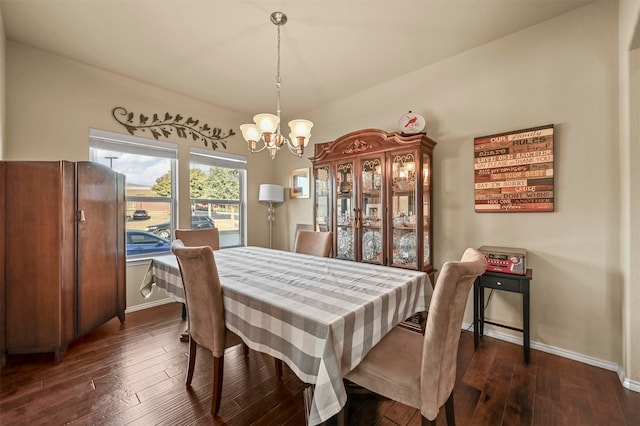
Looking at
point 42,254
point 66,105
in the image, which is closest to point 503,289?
point 42,254

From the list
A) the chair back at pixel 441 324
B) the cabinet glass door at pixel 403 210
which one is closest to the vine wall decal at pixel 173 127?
the cabinet glass door at pixel 403 210

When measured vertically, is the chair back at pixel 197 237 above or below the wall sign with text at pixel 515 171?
below

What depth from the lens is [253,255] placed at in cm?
249

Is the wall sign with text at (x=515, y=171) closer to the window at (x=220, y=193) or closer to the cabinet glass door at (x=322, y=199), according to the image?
the cabinet glass door at (x=322, y=199)

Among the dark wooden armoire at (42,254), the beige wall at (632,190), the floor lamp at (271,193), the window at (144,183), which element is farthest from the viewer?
the floor lamp at (271,193)

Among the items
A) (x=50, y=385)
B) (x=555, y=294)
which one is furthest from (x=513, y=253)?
(x=50, y=385)

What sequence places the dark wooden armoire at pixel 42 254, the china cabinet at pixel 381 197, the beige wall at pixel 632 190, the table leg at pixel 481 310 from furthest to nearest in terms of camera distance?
the china cabinet at pixel 381 197
the table leg at pixel 481 310
the dark wooden armoire at pixel 42 254
the beige wall at pixel 632 190

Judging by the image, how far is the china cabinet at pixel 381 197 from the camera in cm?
261

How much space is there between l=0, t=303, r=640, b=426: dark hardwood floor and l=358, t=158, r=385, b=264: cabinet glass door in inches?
47.4

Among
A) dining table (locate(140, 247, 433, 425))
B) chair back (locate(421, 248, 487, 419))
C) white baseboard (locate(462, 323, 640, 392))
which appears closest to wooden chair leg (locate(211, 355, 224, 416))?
dining table (locate(140, 247, 433, 425))

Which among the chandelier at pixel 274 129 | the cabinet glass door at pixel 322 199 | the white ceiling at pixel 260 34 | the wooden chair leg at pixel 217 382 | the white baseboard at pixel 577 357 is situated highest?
the white ceiling at pixel 260 34

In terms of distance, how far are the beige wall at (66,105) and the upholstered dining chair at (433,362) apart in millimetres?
3145

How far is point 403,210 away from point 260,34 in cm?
213

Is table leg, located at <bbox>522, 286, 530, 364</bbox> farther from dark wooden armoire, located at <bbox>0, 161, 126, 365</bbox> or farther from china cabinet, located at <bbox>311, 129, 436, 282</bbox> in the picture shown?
dark wooden armoire, located at <bbox>0, 161, 126, 365</bbox>
